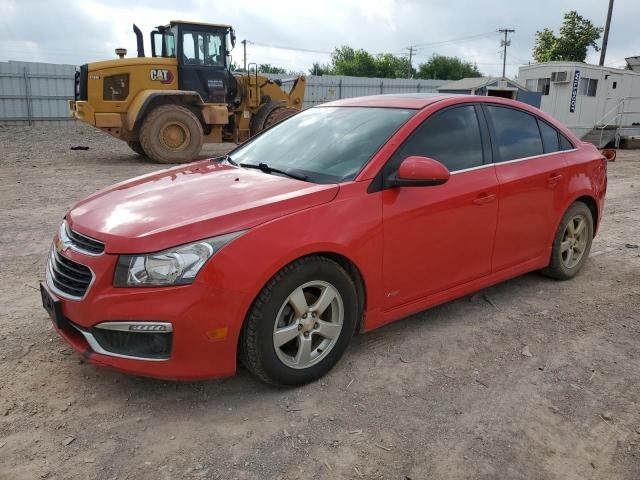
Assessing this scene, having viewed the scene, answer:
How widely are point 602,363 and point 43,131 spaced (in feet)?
64.9

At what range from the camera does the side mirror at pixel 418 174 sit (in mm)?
3180

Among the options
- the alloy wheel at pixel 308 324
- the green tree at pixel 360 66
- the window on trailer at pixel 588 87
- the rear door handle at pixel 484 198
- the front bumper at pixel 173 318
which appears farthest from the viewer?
the green tree at pixel 360 66

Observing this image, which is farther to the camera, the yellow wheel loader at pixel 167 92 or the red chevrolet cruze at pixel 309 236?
the yellow wheel loader at pixel 167 92

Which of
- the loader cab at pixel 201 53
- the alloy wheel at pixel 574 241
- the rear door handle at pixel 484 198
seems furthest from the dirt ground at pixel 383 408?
the loader cab at pixel 201 53

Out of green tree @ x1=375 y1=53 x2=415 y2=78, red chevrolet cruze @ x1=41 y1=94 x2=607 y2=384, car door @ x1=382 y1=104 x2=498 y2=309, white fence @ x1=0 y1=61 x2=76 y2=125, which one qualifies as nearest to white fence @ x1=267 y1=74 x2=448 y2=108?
white fence @ x1=0 y1=61 x2=76 y2=125

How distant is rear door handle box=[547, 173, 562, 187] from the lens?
4279mm

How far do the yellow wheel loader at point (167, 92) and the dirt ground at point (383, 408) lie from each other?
8561 mm

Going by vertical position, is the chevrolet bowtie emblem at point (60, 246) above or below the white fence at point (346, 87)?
below

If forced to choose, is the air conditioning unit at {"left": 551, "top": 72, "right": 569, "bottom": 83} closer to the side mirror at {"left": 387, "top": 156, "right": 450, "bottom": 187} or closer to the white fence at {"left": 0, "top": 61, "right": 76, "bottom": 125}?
the white fence at {"left": 0, "top": 61, "right": 76, "bottom": 125}

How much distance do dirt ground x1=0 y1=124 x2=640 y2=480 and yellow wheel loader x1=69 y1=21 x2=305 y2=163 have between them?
856cm

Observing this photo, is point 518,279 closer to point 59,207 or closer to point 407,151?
point 407,151

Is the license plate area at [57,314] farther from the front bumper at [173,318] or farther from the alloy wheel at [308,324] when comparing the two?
the alloy wheel at [308,324]

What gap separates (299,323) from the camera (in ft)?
9.69

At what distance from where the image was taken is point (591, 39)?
40.5 m
